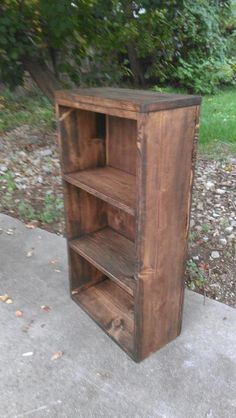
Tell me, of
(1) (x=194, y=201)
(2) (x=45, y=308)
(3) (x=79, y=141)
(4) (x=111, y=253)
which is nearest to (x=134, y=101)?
(3) (x=79, y=141)

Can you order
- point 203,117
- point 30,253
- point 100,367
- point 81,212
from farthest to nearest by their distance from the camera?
point 203,117
point 30,253
point 81,212
point 100,367

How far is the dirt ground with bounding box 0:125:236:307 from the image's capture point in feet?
7.91

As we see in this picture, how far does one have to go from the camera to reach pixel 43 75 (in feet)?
15.1

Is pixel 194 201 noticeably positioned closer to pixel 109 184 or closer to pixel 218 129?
pixel 109 184

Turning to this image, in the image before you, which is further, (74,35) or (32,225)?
(74,35)

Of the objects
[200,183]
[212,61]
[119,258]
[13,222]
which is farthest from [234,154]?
[212,61]

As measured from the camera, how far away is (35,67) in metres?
4.47

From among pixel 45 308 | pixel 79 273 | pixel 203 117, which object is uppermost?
pixel 203 117

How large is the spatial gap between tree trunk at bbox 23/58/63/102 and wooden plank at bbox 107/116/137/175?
2.83m

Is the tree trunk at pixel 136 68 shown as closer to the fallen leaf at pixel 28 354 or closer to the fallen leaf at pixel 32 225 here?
the fallen leaf at pixel 32 225

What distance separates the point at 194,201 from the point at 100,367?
1.79m

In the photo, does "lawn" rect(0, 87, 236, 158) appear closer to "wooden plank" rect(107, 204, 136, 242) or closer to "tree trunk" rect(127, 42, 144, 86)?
"tree trunk" rect(127, 42, 144, 86)

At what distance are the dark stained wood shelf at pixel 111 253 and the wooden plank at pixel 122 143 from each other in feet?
1.34

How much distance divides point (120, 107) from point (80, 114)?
1.75 ft
